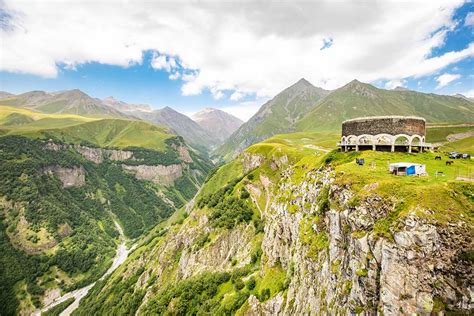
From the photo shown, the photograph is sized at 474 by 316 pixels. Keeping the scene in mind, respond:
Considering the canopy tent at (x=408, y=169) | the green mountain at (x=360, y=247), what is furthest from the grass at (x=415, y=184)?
the canopy tent at (x=408, y=169)

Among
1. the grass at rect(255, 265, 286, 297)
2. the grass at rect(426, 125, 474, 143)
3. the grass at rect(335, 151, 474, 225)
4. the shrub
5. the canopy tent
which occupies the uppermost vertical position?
the grass at rect(426, 125, 474, 143)

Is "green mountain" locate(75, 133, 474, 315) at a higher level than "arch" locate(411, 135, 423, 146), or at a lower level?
lower

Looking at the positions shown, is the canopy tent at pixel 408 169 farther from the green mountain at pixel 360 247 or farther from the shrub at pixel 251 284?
the shrub at pixel 251 284

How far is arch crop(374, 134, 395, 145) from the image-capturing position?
136 feet

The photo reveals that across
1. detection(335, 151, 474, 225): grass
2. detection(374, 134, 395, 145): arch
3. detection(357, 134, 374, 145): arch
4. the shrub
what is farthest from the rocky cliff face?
the shrub

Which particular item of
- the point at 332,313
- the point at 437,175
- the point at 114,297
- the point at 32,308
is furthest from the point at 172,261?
the point at 32,308

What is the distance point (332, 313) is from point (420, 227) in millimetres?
13328

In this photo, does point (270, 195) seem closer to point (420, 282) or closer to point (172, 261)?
point (172, 261)

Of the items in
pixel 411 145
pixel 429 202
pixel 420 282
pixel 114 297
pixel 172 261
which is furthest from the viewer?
pixel 114 297

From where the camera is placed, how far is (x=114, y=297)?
141375mm

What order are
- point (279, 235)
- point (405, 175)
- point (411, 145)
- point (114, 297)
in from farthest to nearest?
point (114, 297) < point (279, 235) < point (411, 145) < point (405, 175)

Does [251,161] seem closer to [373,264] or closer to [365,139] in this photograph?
[365,139]

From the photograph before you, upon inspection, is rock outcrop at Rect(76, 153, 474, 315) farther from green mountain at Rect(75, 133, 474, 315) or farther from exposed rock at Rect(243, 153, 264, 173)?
exposed rock at Rect(243, 153, 264, 173)

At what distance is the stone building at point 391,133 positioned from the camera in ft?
134
